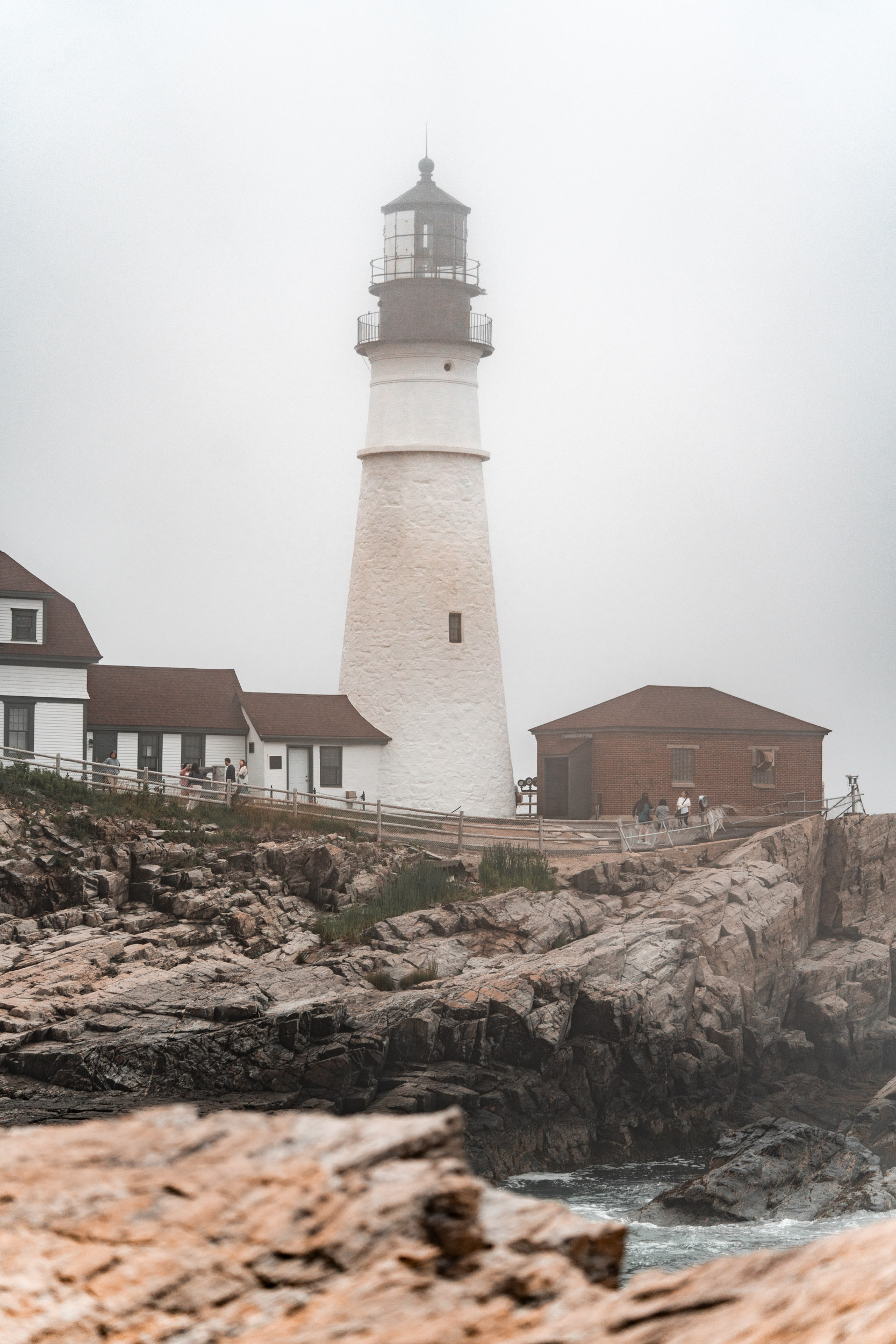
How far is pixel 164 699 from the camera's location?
97.2ft

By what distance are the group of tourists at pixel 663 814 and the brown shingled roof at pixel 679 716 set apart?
169 cm

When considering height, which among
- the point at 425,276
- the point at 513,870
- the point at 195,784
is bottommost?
the point at 513,870

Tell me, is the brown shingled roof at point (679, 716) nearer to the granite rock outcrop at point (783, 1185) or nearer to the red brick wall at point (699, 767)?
the red brick wall at point (699, 767)

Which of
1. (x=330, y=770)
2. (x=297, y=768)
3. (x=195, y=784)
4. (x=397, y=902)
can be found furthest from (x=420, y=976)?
(x=330, y=770)

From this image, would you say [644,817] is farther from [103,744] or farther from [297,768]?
[103,744]

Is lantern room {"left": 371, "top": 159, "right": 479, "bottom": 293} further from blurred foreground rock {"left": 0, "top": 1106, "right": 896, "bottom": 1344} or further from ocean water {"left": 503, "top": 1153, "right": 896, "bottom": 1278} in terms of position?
blurred foreground rock {"left": 0, "top": 1106, "right": 896, "bottom": 1344}

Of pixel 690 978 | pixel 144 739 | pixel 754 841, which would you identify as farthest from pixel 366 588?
pixel 690 978

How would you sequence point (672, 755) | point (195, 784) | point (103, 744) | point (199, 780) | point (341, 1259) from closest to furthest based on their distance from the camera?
point (341, 1259) → point (199, 780) → point (195, 784) → point (103, 744) → point (672, 755)

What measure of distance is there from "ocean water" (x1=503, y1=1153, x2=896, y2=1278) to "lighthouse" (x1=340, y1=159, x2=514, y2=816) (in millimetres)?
11915

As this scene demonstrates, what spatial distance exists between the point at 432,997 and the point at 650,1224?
4748 mm

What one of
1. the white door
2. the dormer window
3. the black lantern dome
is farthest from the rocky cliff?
the black lantern dome

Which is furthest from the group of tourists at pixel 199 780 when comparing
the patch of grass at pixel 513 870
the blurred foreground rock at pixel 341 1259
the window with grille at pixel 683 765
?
the blurred foreground rock at pixel 341 1259

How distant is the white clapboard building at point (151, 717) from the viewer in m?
27.5

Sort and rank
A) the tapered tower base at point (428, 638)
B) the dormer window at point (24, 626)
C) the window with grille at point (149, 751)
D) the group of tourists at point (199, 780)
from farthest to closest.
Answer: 1. the tapered tower base at point (428, 638)
2. the window with grille at point (149, 751)
3. the dormer window at point (24, 626)
4. the group of tourists at point (199, 780)
